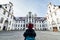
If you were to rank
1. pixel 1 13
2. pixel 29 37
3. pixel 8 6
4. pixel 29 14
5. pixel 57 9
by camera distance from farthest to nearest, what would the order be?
pixel 29 14
pixel 8 6
pixel 57 9
pixel 1 13
pixel 29 37

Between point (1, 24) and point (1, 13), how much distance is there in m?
4.12

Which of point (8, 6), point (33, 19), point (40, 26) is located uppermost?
point (8, 6)

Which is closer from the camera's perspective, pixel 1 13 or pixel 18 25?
pixel 1 13

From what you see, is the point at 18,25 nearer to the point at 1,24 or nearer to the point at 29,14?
the point at 29,14

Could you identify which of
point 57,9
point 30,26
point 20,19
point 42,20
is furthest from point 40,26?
point 30,26

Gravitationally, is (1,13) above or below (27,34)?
above

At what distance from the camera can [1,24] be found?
3781cm

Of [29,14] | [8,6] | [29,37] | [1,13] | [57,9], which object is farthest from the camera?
[29,14]

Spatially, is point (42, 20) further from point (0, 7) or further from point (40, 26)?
point (0, 7)

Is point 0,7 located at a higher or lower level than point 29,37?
higher

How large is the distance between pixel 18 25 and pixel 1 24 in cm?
3162

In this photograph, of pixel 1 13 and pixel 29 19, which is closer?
pixel 1 13

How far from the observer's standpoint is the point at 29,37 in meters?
4.39

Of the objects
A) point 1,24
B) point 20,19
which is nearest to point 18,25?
point 20,19
